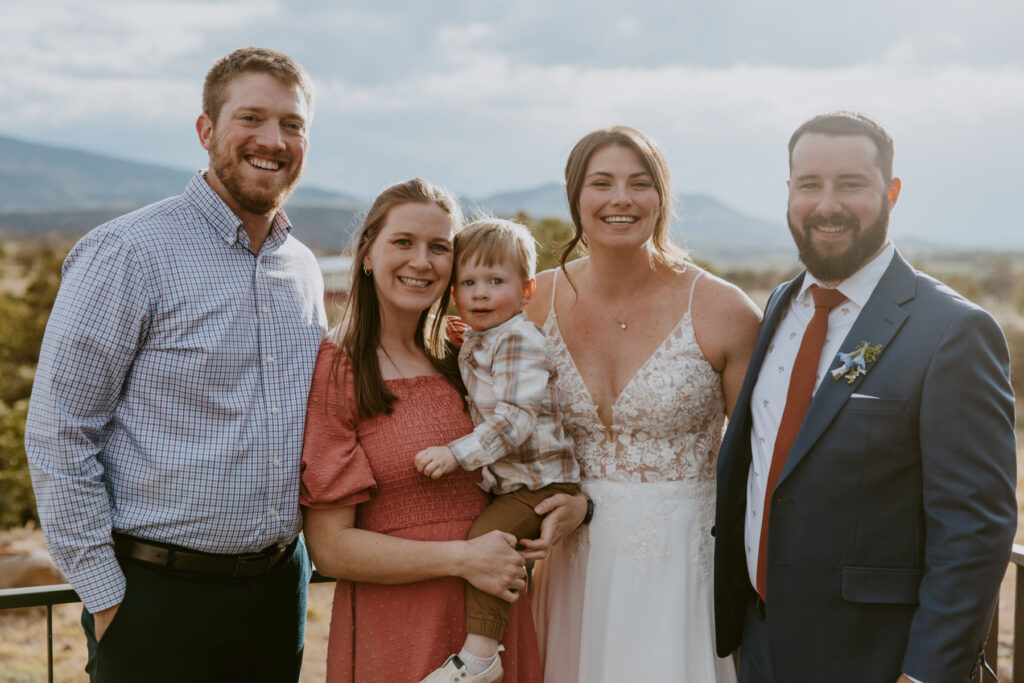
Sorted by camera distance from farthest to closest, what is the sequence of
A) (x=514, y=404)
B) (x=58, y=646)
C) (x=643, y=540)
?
(x=58, y=646) → (x=643, y=540) → (x=514, y=404)

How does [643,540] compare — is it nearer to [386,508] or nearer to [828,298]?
→ [386,508]

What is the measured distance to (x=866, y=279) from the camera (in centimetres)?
246

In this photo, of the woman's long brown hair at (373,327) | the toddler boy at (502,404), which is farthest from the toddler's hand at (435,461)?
the woman's long brown hair at (373,327)

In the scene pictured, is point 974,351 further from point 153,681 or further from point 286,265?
point 153,681

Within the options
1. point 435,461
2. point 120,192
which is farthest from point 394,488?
point 120,192

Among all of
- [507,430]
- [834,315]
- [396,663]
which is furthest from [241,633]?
[834,315]

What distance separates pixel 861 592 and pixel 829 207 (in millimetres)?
1062

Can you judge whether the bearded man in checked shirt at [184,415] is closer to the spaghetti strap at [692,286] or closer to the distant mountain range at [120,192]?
the spaghetti strap at [692,286]

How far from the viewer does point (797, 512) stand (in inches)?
94.0

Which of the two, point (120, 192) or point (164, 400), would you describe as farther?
point (120, 192)

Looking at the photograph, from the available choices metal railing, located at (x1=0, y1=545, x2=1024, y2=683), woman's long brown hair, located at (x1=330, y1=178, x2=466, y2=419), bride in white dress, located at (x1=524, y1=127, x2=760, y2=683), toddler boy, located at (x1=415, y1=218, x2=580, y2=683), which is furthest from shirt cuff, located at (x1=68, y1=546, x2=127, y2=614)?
bride in white dress, located at (x1=524, y1=127, x2=760, y2=683)

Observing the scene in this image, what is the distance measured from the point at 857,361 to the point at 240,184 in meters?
1.91

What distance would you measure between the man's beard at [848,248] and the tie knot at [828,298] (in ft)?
0.12

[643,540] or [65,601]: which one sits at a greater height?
[643,540]
